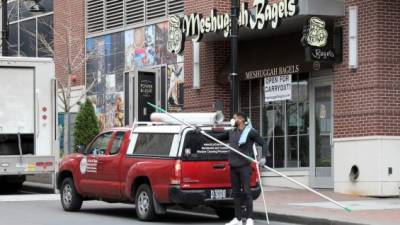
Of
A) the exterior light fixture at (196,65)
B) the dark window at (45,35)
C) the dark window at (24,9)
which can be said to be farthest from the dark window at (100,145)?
the dark window at (24,9)

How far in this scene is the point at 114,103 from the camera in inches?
1134

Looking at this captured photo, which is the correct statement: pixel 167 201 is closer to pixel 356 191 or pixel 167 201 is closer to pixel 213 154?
pixel 213 154

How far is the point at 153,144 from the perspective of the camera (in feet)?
48.6

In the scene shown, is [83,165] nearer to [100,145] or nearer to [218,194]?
[100,145]

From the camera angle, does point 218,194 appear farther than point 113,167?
No

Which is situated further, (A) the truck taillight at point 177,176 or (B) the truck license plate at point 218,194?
(B) the truck license plate at point 218,194

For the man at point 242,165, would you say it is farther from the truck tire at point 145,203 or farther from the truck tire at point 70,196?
the truck tire at point 70,196

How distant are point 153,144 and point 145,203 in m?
1.08

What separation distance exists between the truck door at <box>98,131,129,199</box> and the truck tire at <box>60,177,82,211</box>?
1.01 m

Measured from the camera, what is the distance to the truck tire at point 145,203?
47.4ft

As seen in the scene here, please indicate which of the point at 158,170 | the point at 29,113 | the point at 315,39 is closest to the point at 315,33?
the point at 315,39

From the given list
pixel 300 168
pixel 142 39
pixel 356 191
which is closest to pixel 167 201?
pixel 356 191

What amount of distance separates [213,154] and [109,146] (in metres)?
2.52

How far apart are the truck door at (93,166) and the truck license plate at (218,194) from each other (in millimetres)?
2680
